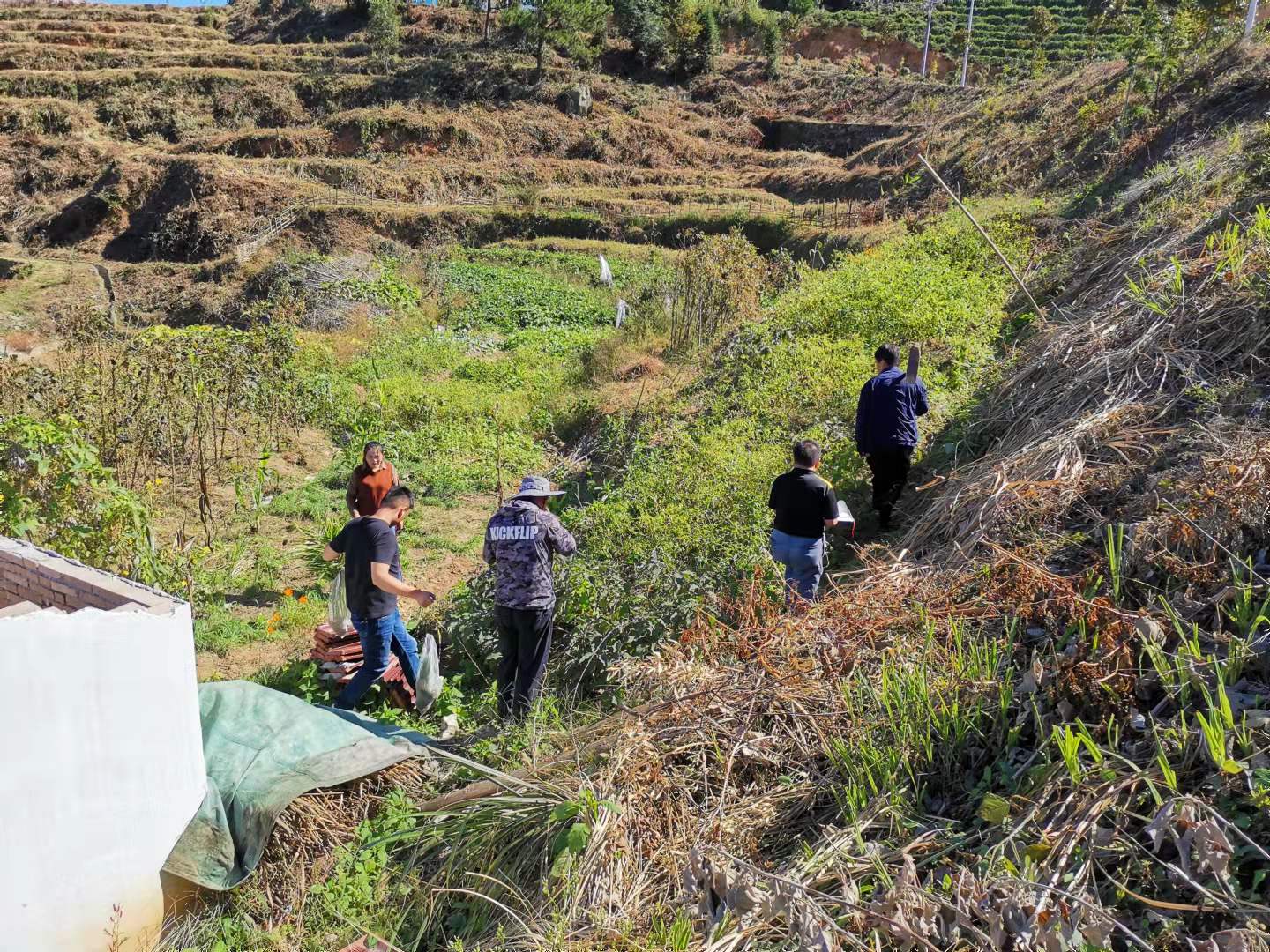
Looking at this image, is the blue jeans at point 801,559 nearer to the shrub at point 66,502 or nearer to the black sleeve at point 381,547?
the black sleeve at point 381,547

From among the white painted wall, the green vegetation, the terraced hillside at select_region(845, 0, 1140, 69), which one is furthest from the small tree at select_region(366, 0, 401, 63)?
the white painted wall

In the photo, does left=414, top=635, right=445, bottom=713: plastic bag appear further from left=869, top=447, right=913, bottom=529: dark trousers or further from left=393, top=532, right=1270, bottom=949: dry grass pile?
left=869, top=447, right=913, bottom=529: dark trousers

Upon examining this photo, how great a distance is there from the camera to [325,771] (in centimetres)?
398

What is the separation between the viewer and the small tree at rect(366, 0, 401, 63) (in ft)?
140

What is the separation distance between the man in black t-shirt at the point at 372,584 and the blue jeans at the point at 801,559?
79.0 inches

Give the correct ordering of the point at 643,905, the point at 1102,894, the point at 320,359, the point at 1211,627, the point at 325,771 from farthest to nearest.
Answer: the point at 320,359, the point at 325,771, the point at 1211,627, the point at 643,905, the point at 1102,894

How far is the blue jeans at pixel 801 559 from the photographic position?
514 centimetres

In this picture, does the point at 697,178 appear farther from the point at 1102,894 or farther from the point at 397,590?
the point at 1102,894

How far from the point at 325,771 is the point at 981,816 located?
2.72 metres

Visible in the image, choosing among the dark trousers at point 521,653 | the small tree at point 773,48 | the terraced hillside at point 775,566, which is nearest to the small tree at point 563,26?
the small tree at point 773,48

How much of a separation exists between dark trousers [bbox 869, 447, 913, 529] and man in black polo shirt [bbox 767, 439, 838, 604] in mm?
1113

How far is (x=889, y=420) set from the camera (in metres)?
5.93

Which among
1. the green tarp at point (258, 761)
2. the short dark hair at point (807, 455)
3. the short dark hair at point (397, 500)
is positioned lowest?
the green tarp at point (258, 761)

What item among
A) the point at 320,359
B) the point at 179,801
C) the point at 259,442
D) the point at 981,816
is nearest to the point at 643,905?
the point at 981,816
